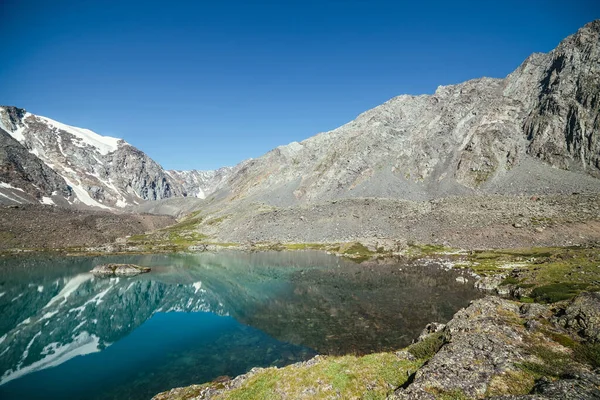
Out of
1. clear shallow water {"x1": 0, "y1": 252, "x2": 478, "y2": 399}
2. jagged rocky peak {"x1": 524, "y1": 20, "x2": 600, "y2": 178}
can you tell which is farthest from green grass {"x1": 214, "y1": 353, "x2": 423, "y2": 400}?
jagged rocky peak {"x1": 524, "y1": 20, "x2": 600, "y2": 178}

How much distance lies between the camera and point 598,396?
12.7m

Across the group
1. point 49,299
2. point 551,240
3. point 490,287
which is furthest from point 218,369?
point 551,240

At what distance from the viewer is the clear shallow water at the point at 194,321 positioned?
33344 mm

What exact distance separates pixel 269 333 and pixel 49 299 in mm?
60204

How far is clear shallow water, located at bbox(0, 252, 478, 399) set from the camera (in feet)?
109

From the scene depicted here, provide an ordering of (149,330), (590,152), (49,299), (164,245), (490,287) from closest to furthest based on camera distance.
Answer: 1. (149,330)
2. (490,287)
3. (49,299)
4. (590,152)
5. (164,245)

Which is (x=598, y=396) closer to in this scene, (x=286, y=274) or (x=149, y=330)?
(x=149, y=330)

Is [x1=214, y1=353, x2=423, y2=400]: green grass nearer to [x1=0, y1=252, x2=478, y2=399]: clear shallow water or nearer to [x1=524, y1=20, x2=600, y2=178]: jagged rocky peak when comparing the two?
[x1=0, y1=252, x2=478, y2=399]: clear shallow water

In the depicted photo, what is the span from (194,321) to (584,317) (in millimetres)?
51584

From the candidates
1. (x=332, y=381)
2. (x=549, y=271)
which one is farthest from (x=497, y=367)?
(x=549, y=271)

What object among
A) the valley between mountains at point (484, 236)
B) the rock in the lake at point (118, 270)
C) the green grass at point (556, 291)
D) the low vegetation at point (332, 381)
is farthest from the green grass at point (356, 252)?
the low vegetation at point (332, 381)

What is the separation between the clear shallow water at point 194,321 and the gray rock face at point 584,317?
17132 mm

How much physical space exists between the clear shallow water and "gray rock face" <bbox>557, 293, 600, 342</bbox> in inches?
674

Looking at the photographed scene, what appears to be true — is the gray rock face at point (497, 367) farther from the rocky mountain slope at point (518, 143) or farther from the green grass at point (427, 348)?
the rocky mountain slope at point (518, 143)
